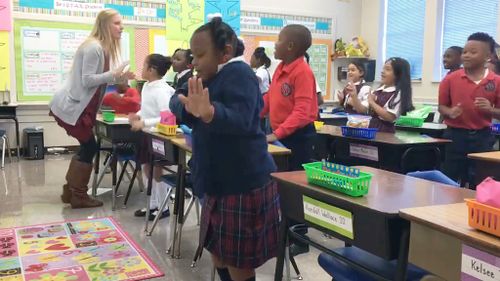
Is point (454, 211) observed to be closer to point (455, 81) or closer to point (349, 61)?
point (455, 81)

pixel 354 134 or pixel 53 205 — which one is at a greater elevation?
pixel 354 134

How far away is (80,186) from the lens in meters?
4.04

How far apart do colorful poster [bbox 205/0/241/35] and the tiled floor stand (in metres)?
3.37

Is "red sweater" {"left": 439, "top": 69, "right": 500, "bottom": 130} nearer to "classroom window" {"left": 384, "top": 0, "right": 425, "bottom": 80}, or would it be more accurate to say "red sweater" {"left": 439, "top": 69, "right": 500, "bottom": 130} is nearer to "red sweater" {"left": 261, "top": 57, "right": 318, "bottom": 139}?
"red sweater" {"left": 261, "top": 57, "right": 318, "bottom": 139}

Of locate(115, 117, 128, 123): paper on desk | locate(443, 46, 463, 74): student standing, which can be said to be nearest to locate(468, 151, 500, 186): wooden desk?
locate(443, 46, 463, 74): student standing

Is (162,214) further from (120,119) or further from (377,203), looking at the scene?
(377,203)

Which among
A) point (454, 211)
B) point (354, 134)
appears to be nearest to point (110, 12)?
point (354, 134)

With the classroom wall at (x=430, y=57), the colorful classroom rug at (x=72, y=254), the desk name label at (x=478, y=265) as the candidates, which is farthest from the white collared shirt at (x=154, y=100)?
the classroom wall at (x=430, y=57)

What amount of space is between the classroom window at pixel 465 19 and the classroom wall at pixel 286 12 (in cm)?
194

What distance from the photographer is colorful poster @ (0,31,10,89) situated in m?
6.18

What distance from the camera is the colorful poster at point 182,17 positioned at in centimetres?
731

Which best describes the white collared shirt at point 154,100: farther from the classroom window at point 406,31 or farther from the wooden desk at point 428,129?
the classroom window at point 406,31

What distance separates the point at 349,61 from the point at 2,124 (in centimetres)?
578

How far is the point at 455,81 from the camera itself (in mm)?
3371
